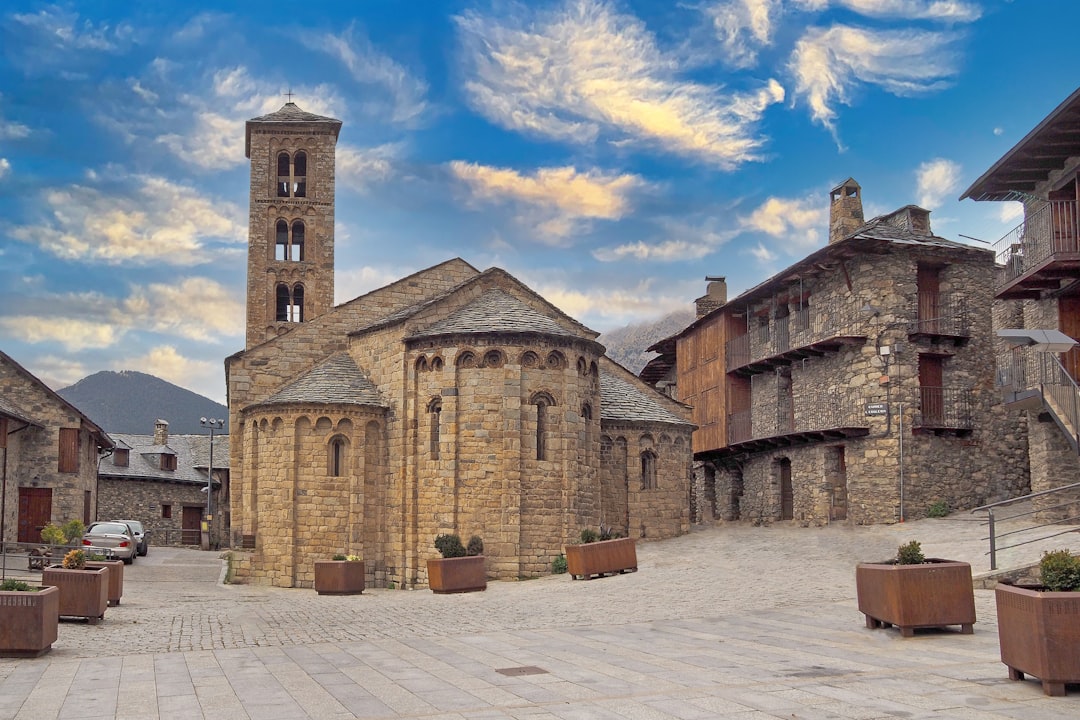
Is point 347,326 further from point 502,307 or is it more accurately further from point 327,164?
point 327,164

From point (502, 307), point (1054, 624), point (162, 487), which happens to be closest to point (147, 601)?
point (502, 307)

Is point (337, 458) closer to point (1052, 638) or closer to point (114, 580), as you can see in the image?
point (114, 580)

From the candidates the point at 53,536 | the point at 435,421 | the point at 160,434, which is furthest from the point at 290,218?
the point at 160,434

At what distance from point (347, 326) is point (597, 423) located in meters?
10.1

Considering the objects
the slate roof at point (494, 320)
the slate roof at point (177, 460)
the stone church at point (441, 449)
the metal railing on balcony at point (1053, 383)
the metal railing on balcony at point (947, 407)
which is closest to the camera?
the metal railing on balcony at point (1053, 383)

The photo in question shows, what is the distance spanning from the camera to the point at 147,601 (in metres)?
22.7

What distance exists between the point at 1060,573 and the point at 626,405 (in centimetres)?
2570

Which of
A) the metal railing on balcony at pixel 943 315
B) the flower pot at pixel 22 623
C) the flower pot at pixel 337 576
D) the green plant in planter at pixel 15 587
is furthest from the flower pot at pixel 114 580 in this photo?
the metal railing on balcony at pixel 943 315

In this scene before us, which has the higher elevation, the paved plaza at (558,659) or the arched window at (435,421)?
the arched window at (435,421)

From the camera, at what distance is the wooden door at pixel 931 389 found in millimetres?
30562

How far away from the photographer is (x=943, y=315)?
31.2 m

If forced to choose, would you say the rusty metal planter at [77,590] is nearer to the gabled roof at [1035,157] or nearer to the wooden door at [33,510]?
the gabled roof at [1035,157]

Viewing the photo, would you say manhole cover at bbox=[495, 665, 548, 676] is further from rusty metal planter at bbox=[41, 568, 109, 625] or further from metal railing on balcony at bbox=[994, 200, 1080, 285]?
metal railing on balcony at bbox=[994, 200, 1080, 285]

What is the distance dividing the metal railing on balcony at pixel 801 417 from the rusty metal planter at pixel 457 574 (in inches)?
495
